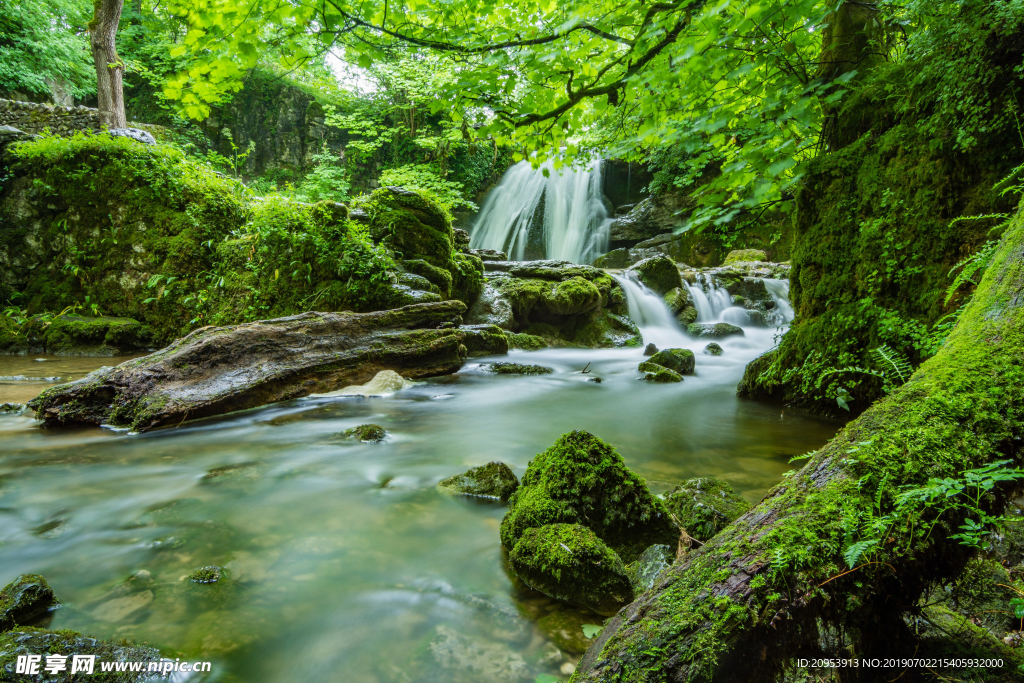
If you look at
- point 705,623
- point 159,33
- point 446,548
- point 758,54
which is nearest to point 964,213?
point 758,54

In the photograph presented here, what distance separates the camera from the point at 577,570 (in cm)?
204

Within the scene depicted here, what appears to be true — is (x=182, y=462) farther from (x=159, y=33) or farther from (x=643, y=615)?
(x=159, y=33)

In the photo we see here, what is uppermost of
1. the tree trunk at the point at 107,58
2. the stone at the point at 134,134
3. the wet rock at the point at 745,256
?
the tree trunk at the point at 107,58

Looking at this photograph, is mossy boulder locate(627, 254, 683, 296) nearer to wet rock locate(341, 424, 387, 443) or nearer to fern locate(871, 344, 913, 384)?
fern locate(871, 344, 913, 384)

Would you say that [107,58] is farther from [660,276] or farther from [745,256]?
[745,256]

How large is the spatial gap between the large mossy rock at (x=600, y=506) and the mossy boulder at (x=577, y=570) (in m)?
0.15

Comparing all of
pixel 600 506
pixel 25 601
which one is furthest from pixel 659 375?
pixel 25 601

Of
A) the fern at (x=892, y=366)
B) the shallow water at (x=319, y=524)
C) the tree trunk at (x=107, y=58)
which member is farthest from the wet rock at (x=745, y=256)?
the tree trunk at (x=107, y=58)

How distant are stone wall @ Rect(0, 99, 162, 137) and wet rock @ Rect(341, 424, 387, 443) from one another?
13612 millimetres

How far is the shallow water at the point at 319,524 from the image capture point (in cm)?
183

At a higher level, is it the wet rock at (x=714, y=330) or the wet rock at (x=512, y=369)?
the wet rock at (x=714, y=330)

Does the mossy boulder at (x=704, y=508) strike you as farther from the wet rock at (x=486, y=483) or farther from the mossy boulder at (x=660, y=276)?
the mossy boulder at (x=660, y=276)

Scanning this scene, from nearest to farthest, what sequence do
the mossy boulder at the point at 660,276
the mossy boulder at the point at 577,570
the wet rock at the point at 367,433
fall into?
1. the mossy boulder at the point at 577,570
2. the wet rock at the point at 367,433
3. the mossy boulder at the point at 660,276

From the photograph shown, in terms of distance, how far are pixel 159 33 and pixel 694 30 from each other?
2905 cm
